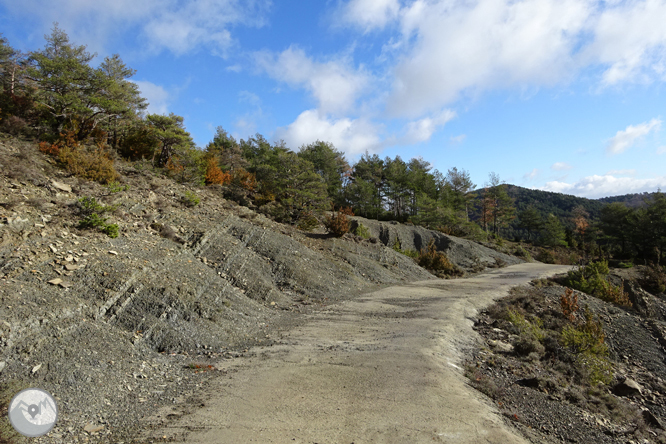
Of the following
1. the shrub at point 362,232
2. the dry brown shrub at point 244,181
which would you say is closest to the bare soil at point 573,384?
the shrub at point 362,232

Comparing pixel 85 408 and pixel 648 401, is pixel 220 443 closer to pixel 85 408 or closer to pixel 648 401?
pixel 85 408

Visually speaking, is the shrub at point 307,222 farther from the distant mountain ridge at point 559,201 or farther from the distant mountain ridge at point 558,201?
the distant mountain ridge at point 559,201

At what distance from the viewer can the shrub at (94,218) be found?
9492mm

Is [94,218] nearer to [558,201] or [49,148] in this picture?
[49,148]

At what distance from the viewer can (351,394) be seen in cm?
551

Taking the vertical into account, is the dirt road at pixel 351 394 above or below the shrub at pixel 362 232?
below

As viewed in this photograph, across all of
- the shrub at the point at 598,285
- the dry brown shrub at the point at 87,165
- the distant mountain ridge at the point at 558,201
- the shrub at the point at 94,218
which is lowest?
A: the shrub at the point at 598,285

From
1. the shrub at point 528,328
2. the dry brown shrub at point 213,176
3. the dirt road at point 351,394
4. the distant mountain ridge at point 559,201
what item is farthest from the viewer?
the distant mountain ridge at point 559,201

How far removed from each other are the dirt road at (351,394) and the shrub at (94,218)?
6.16 meters

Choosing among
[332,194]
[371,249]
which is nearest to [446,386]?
[371,249]

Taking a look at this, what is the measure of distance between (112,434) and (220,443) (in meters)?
1.48

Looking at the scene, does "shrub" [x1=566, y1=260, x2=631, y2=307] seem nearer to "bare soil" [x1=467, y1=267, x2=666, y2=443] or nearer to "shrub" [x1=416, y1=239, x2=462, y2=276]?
"bare soil" [x1=467, y1=267, x2=666, y2=443]

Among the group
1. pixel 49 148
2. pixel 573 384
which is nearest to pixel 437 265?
pixel 573 384

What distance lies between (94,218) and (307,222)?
1451 cm
